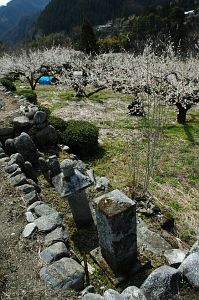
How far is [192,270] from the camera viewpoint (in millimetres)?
4887

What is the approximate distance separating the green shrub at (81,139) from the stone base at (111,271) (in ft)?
19.5

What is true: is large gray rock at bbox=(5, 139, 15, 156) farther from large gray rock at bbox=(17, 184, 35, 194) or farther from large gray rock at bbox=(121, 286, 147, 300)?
large gray rock at bbox=(121, 286, 147, 300)

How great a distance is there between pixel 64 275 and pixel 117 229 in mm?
1076

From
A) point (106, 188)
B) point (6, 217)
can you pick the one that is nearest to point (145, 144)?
point (106, 188)

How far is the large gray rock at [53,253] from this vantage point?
5625 mm

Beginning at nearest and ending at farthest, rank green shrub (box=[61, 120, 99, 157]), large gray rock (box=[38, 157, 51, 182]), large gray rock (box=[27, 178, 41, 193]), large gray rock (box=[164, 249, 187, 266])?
large gray rock (box=[164, 249, 187, 266])
large gray rock (box=[27, 178, 41, 193])
large gray rock (box=[38, 157, 51, 182])
green shrub (box=[61, 120, 99, 157])

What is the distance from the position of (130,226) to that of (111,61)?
76.3 feet

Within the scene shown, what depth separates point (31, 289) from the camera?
5.11 metres

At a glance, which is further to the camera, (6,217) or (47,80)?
(47,80)

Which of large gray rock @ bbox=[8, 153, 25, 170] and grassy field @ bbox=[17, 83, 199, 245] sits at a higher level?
large gray rock @ bbox=[8, 153, 25, 170]

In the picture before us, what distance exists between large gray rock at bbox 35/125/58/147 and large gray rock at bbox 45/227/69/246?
5.97 meters

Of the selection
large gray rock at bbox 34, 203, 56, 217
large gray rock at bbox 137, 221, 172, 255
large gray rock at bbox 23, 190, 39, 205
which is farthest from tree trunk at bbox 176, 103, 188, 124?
large gray rock at bbox 34, 203, 56, 217

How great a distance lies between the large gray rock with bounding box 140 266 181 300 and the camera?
464 cm

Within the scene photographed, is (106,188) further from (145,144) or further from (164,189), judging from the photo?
(145,144)
